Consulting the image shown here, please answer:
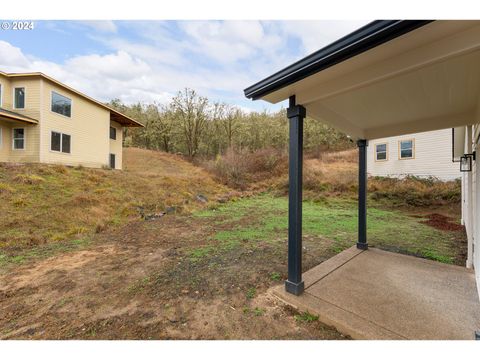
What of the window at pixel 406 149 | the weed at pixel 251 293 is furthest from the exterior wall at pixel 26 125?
the window at pixel 406 149

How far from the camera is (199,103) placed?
22000mm

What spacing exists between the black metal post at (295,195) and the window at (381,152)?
40.1 feet

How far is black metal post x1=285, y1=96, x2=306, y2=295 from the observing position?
2480 mm

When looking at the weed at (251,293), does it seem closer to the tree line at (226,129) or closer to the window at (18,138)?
the window at (18,138)

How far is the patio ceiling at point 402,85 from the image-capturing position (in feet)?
4.94

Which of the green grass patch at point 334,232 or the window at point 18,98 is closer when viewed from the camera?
the green grass patch at point 334,232

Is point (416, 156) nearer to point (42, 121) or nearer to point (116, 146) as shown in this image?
point (116, 146)

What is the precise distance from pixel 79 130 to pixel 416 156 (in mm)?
18314

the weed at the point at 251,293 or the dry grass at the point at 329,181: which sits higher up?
the dry grass at the point at 329,181

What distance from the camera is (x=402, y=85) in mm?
2289

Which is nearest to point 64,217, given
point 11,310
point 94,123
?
point 11,310

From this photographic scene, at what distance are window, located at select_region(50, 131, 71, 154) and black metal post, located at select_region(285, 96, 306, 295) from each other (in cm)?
1265

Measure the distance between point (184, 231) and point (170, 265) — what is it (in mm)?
2133

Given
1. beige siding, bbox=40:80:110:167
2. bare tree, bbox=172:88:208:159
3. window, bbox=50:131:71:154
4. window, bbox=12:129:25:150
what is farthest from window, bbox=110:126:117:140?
bare tree, bbox=172:88:208:159
